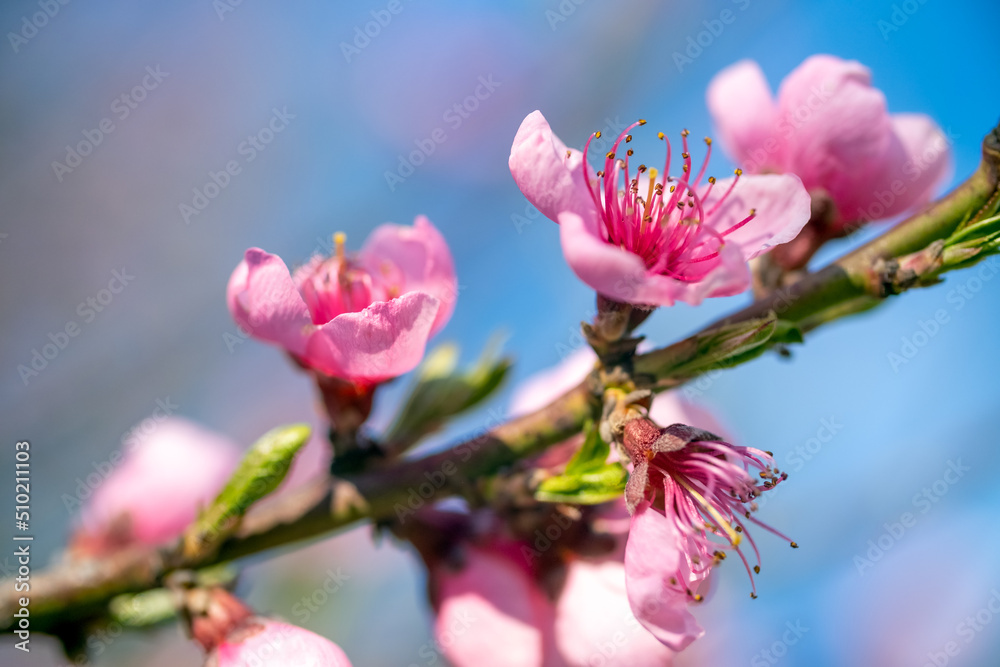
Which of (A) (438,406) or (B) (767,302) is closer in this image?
(B) (767,302)

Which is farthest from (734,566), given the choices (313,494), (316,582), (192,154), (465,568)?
(192,154)

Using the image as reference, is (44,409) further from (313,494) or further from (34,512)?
(313,494)

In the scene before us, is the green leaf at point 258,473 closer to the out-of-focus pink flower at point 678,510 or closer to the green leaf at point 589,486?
the green leaf at point 589,486

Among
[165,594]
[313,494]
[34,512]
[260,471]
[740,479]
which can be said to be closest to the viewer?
[740,479]

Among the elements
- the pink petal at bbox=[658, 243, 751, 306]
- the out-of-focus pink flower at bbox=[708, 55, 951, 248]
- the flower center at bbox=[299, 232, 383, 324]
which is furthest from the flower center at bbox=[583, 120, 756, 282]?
the flower center at bbox=[299, 232, 383, 324]

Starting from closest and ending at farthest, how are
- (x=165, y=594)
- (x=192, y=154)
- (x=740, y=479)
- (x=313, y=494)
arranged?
(x=740, y=479)
(x=313, y=494)
(x=165, y=594)
(x=192, y=154)

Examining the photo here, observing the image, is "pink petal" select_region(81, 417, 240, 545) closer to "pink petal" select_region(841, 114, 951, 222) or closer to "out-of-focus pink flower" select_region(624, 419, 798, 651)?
"out-of-focus pink flower" select_region(624, 419, 798, 651)

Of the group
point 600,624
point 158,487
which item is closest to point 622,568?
point 600,624

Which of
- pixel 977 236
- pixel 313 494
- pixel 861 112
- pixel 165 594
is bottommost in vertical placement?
pixel 165 594
